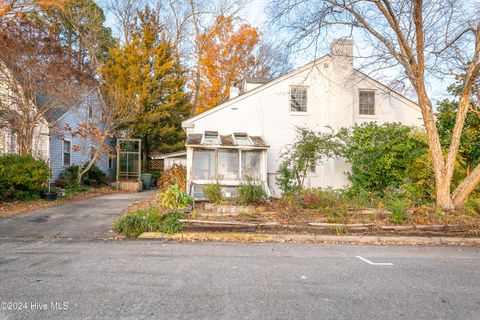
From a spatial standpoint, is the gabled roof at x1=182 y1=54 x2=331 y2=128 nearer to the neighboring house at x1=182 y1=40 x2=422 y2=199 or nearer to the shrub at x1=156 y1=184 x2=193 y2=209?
the neighboring house at x1=182 y1=40 x2=422 y2=199

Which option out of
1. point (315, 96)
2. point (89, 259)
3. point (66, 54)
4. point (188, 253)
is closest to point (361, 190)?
point (315, 96)

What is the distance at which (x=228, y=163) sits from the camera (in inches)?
522

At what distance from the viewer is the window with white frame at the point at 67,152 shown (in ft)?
59.7

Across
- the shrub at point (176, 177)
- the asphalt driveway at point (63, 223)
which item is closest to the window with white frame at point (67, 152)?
the shrub at point (176, 177)

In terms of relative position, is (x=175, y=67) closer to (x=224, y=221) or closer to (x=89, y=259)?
(x=224, y=221)

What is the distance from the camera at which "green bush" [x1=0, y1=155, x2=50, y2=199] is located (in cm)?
1089

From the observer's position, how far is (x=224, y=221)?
7977 millimetres

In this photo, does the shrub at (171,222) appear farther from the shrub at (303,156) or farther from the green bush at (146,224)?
the shrub at (303,156)

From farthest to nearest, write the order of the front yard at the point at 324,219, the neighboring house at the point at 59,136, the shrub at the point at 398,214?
the neighboring house at the point at 59,136 → the shrub at the point at 398,214 → the front yard at the point at 324,219

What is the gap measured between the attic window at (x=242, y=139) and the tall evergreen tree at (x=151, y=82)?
34.8 ft

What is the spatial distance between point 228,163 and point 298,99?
4.83 meters

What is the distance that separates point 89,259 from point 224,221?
334 cm

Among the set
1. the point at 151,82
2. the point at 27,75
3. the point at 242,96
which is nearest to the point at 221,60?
the point at 151,82

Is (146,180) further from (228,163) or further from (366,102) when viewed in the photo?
(366,102)
